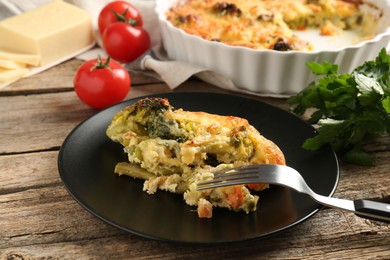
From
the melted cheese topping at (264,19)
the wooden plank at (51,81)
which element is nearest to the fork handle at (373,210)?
the melted cheese topping at (264,19)

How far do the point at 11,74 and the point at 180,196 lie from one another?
200 centimetres

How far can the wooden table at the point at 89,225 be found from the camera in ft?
7.81

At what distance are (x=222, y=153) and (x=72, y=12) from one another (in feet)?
8.09

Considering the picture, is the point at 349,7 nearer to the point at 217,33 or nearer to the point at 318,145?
the point at 217,33

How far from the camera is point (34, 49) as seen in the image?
13.9ft

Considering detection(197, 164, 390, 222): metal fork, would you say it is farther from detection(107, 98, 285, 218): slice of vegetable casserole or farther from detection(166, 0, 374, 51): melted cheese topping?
detection(166, 0, 374, 51): melted cheese topping

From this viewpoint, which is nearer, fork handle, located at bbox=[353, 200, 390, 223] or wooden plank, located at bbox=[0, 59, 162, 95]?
fork handle, located at bbox=[353, 200, 390, 223]

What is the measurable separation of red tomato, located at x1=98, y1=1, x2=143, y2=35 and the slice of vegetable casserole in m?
1.80

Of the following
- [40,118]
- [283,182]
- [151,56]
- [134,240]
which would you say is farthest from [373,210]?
[151,56]

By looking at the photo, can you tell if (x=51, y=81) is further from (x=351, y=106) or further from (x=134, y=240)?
(x=351, y=106)

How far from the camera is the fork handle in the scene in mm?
2271

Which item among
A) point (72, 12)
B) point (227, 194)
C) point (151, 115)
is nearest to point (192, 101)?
point (151, 115)

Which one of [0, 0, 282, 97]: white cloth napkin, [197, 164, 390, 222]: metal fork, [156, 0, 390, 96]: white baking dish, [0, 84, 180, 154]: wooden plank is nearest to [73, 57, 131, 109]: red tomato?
[0, 84, 180, 154]: wooden plank

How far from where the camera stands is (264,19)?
164 inches
